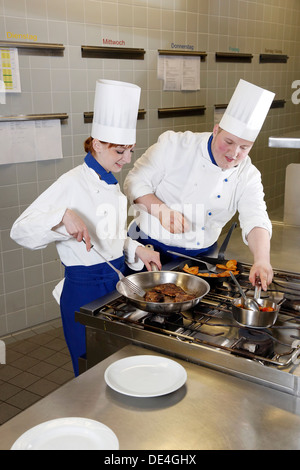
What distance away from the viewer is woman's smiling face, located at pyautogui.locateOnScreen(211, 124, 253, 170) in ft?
6.56

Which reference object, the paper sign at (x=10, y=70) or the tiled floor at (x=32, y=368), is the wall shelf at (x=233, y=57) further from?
the tiled floor at (x=32, y=368)

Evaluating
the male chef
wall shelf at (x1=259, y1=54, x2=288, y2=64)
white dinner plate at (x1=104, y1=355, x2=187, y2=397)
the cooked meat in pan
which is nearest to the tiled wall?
wall shelf at (x1=259, y1=54, x2=288, y2=64)

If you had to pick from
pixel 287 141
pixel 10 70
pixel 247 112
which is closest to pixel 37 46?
pixel 10 70

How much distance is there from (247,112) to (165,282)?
82 cm

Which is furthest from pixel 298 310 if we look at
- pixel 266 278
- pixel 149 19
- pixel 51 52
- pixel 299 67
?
pixel 299 67

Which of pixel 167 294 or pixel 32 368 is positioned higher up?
pixel 167 294

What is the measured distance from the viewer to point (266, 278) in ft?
5.88

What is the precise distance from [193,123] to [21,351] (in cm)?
253

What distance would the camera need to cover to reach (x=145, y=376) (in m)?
1.27

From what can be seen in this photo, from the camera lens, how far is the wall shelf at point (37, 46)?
2942 millimetres

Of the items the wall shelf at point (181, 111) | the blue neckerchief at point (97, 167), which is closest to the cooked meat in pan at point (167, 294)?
the blue neckerchief at point (97, 167)

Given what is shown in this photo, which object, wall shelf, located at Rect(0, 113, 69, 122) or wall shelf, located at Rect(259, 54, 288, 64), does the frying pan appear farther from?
wall shelf, located at Rect(259, 54, 288, 64)

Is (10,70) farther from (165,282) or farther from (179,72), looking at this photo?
(165,282)
